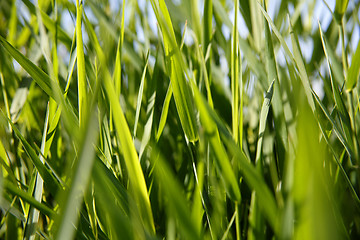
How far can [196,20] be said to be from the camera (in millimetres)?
337

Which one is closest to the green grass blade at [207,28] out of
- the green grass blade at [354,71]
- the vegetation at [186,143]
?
the vegetation at [186,143]

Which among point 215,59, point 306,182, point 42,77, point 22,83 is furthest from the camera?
point 215,59

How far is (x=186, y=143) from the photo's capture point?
30 centimetres

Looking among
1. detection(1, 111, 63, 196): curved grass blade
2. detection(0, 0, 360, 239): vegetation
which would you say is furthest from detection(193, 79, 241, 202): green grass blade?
detection(1, 111, 63, 196): curved grass blade

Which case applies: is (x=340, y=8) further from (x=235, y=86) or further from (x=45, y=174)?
(x=45, y=174)

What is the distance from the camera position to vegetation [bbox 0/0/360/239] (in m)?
0.14

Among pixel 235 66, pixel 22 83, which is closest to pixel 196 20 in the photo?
pixel 235 66

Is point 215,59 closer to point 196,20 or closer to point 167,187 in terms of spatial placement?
point 196,20

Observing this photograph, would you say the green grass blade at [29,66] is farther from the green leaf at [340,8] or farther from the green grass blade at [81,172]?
the green leaf at [340,8]

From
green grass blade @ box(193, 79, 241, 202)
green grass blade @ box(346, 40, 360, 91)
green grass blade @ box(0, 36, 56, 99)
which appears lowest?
green grass blade @ box(193, 79, 241, 202)

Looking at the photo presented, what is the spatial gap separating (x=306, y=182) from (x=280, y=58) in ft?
1.19

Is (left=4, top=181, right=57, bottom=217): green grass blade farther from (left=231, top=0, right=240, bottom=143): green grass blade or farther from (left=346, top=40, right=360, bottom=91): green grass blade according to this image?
(left=346, top=40, right=360, bottom=91): green grass blade

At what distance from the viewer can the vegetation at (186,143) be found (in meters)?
0.14

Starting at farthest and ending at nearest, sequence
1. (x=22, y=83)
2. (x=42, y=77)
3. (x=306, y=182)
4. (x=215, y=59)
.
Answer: (x=215, y=59) < (x=22, y=83) < (x=42, y=77) < (x=306, y=182)
